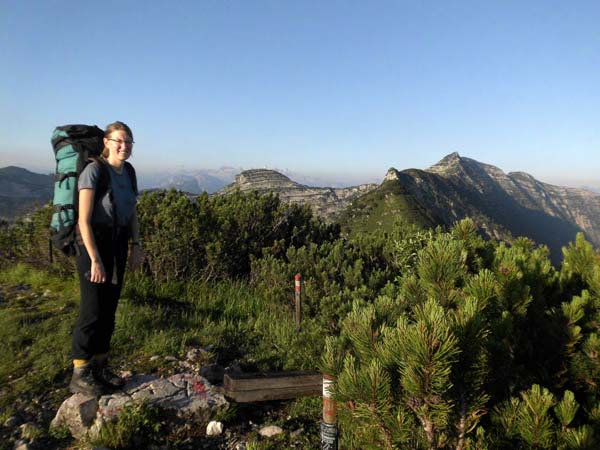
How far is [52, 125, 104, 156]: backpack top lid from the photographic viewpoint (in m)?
3.19

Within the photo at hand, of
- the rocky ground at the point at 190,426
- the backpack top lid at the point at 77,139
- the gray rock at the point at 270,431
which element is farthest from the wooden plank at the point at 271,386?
the backpack top lid at the point at 77,139

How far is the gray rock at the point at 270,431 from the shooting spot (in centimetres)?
319

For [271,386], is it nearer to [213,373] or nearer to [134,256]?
[213,373]

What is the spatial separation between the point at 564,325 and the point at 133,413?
10.8 feet

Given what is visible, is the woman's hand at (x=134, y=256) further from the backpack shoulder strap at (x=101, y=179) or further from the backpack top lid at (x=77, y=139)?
the backpack top lid at (x=77, y=139)

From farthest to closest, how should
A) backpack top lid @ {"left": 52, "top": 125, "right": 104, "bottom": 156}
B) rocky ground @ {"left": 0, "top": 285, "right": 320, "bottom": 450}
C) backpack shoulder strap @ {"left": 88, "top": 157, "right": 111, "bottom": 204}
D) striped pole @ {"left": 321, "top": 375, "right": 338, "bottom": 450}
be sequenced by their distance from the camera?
backpack top lid @ {"left": 52, "top": 125, "right": 104, "bottom": 156}, backpack shoulder strap @ {"left": 88, "top": 157, "right": 111, "bottom": 204}, rocky ground @ {"left": 0, "top": 285, "right": 320, "bottom": 450}, striped pole @ {"left": 321, "top": 375, "right": 338, "bottom": 450}

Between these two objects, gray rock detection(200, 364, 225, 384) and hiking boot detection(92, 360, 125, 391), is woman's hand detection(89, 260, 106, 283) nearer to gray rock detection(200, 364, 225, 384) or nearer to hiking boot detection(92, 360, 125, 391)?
hiking boot detection(92, 360, 125, 391)

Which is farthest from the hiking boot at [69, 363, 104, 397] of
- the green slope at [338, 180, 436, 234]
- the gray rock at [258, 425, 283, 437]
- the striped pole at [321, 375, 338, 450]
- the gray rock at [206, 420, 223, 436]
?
the green slope at [338, 180, 436, 234]

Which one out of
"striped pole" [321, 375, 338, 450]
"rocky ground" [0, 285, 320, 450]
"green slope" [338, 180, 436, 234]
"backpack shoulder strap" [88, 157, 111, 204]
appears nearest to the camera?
"striped pole" [321, 375, 338, 450]

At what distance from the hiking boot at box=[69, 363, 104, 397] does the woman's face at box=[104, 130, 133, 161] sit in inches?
72.4

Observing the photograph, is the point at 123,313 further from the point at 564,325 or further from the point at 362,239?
the point at 564,325

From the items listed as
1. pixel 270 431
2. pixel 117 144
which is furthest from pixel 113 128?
pixel 270 431

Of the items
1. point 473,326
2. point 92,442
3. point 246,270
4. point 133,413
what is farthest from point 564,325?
point 246,270

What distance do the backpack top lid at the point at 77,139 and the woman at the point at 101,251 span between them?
10cm
